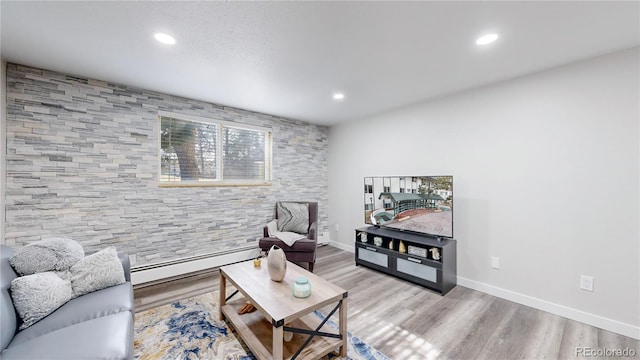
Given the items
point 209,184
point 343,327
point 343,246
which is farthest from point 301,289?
point 343,246

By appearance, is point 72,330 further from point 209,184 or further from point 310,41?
point 310,41

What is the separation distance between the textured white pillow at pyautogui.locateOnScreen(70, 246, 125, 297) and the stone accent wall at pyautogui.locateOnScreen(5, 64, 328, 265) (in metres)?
0.99

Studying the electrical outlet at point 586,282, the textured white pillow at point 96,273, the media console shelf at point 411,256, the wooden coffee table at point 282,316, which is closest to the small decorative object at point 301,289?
the wooden coffee table at point 282,316

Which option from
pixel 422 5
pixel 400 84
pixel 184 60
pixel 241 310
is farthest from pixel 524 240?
pixel 184 60

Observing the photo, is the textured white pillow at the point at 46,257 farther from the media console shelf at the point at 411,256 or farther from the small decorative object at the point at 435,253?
the small decorative object at the point at 435,253

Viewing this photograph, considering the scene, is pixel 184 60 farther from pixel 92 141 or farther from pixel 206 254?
pixel 206 254

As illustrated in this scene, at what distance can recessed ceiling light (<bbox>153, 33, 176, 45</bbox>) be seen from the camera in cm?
189

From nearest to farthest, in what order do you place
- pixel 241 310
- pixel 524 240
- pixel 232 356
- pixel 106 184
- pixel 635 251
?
pixel 232 356
pixel 635 251
pixel 241 310
pixel 524 240
pixel 106 184

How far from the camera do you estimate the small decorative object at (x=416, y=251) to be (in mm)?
2972

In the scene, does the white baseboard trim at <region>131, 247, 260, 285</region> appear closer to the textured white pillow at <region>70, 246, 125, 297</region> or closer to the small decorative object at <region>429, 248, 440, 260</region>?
the textured white pillow at <region>70, 246, 125, 297</region>

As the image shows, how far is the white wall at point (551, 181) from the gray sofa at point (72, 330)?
333cm

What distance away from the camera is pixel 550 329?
2.14 meters

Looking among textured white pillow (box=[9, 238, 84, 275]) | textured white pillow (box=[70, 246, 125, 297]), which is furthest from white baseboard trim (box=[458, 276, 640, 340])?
textured white pillow (box=[9, 238, 84, 275])

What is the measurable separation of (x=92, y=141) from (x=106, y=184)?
488mm
